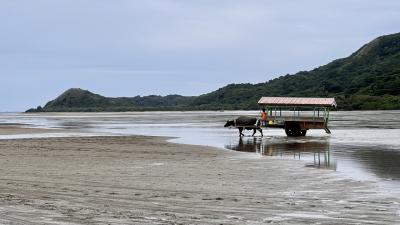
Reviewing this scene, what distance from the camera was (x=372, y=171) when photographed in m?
17.1

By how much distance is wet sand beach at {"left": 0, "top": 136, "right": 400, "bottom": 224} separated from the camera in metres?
9.38

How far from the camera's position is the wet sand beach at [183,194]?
9.38 m

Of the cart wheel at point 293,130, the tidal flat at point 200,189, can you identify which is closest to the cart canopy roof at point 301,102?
the cart wheel at point 293,130

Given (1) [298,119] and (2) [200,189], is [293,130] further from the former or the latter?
(2) [200,189]

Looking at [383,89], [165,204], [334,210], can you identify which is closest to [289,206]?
[334,210]

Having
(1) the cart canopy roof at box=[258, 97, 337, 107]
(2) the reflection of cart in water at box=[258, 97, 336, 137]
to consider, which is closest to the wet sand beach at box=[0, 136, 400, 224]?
(2) the reflection of cart in water at box=[258, 97, 336, 137]

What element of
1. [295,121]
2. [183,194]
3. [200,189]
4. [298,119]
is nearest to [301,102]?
[298,119]

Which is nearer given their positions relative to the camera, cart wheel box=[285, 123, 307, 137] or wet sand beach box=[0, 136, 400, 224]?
wet sand beach box=[0, 136, 400, 224]

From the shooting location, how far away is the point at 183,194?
1224cm

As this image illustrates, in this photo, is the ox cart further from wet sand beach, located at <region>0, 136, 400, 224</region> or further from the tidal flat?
wet sand beach, located at <region>0, 136, 400, 224</region>

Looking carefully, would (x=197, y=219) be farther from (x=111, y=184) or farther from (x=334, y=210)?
(x=111, y=184)

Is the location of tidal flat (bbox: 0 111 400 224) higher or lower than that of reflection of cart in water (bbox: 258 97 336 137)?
lower

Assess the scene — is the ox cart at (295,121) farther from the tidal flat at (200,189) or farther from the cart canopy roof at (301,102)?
the tidal flat at (200,189)

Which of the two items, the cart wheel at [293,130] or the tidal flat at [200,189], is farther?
the cart wheel at [293,130]
